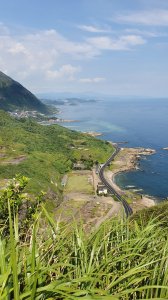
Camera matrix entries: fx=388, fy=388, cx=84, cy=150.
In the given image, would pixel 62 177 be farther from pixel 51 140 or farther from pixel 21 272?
pixel 21 272

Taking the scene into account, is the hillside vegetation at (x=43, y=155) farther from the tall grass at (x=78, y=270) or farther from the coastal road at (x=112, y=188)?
the tall grass at (x=78, y=270)

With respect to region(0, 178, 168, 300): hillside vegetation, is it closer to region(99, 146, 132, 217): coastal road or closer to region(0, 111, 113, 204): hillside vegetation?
region(99, 146, 132, 217): coastal road

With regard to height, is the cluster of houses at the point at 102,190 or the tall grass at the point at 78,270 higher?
the tall grass at the point at 78,270

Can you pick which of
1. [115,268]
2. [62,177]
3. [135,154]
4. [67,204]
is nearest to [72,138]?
[135,154]

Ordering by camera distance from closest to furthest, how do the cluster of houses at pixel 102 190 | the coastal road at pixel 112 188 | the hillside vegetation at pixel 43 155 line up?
the coastal road at pixel 112 188, the hillside vegetation at pixel 43 155, the cluster of houses at pixel 102 190

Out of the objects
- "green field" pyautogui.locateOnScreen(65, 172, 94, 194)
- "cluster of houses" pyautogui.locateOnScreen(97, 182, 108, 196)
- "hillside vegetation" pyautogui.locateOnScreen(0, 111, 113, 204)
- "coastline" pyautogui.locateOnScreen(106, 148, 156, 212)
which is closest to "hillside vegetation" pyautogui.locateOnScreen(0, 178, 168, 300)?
"hillside vegetation" pyautogui.locateOnScreen(0, 111, 113, 204)

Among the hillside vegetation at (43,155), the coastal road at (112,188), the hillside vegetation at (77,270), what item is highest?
the hillside vegetation at (77,270)

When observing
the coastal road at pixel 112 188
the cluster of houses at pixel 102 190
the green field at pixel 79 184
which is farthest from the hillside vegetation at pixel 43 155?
the cluster of houses at pixel 102 190
